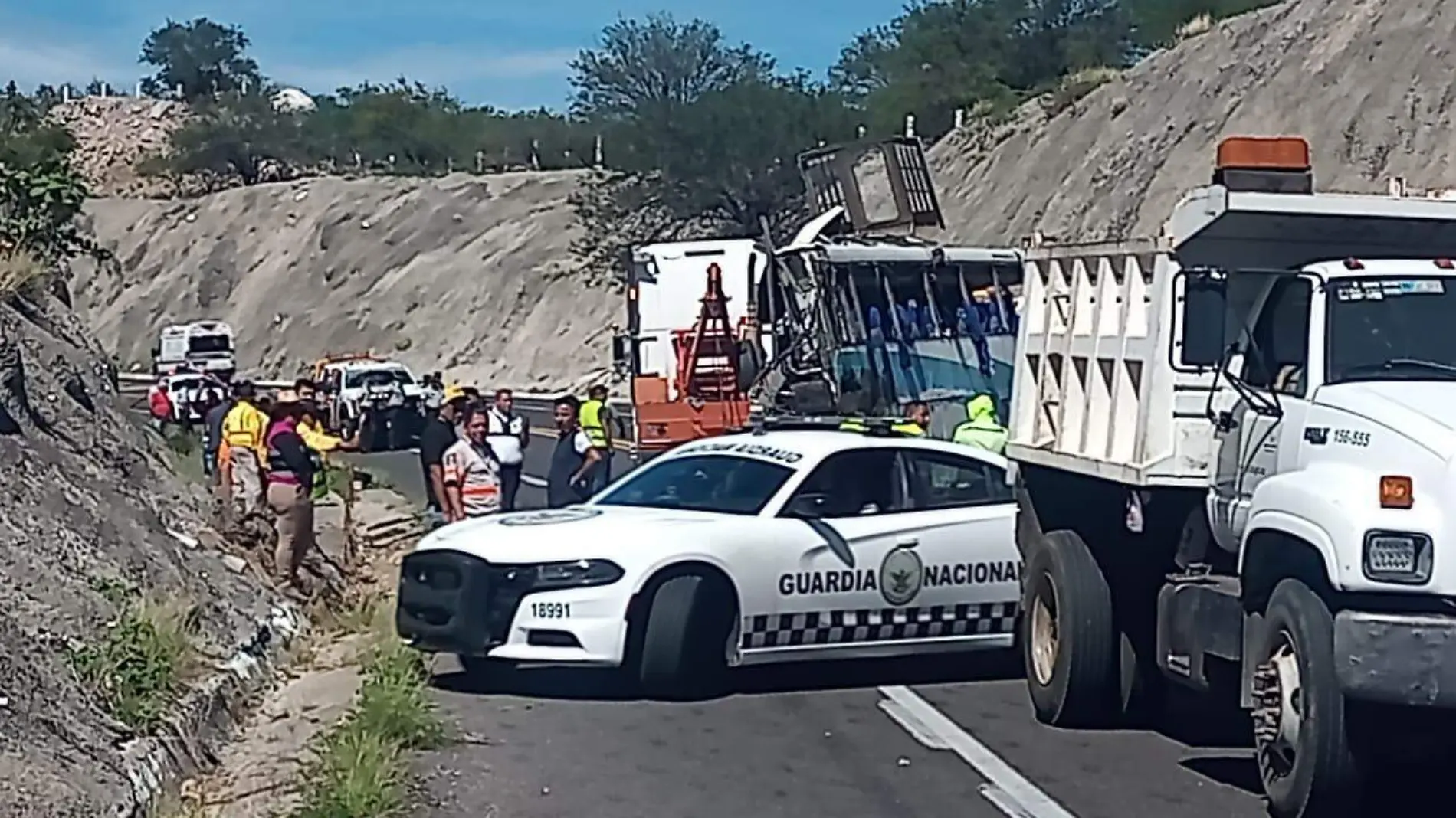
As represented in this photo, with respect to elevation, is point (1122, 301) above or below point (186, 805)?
above

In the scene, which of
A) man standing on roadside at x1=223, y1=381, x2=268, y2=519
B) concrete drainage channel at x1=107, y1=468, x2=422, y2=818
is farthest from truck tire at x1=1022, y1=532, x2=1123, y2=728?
man standing on roadside at x1=223, y1=381, x2=268, y2=519

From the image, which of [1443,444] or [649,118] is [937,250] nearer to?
[1443,444]

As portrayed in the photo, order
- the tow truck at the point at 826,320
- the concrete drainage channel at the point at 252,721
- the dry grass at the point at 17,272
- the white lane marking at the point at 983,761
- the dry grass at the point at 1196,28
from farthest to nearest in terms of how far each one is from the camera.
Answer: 1. the dry grass at the point at 1196,28
2. the tow truck at the point at 826,320
3. the dry grass at the point at 17,272
4. the white lane marking at the point at 983,761
5. the concrete drainage channel at the point at 252,721

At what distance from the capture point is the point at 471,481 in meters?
17.9

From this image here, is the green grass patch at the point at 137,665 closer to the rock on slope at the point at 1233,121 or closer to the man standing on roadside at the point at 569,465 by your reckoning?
the man standing on roadside at the point at 569,465

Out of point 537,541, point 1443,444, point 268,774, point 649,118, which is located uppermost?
point 649,118

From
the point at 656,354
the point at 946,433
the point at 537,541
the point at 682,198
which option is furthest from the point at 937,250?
the point at 682,198

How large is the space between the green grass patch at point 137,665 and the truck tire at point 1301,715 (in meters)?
4.73

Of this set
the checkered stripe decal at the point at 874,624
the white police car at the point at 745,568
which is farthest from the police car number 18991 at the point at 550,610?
the checkered stripe decal at the point at 874,624

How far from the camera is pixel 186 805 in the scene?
9.39 metres

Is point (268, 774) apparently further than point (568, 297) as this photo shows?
No

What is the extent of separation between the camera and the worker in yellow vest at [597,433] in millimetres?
20016

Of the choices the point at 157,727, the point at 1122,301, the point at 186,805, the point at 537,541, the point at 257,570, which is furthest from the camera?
the point at 257,570

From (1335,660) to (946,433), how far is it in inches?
612
